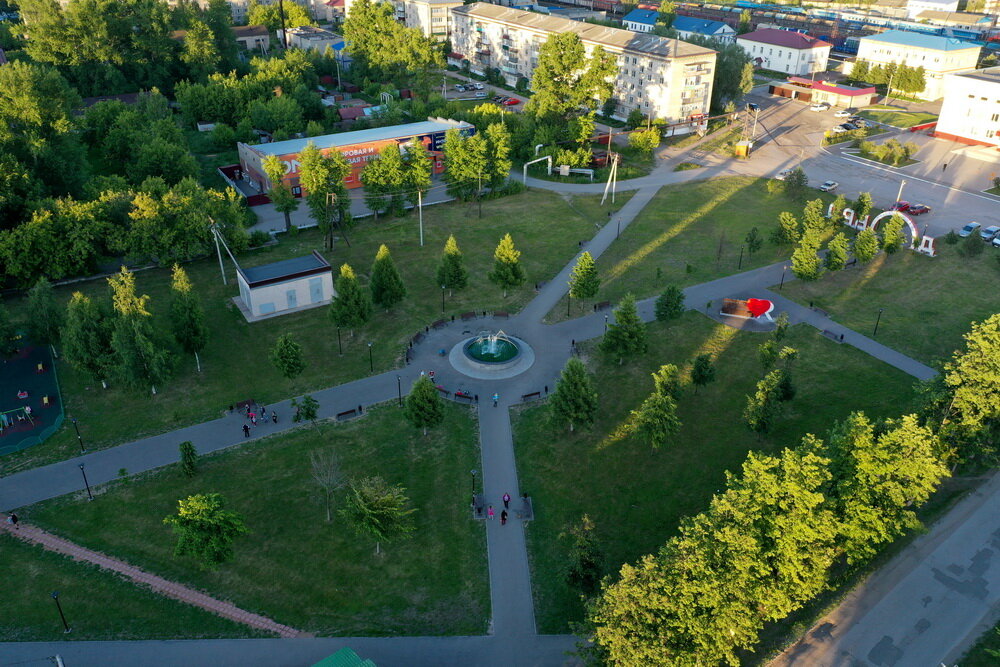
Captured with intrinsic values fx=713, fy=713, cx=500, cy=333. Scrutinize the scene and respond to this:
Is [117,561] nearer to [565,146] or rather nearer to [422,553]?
[422,553]

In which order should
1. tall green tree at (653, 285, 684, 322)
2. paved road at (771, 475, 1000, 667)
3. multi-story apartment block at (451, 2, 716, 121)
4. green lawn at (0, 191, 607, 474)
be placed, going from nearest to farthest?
paved road at (771, 475, 1000, 667) → green lawn at (0, 191, 607, 474) → tall green tree at (653, 285, 684, 322) → multi-story apartment block at (451, 2, 716, 121)

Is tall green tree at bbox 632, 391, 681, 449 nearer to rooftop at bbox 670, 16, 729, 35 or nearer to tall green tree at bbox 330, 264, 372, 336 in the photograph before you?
tall green tree at bbox 330, 264, 372, 336

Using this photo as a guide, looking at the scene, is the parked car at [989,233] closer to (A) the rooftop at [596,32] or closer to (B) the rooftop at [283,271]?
(A) the rooftop at [596,32]

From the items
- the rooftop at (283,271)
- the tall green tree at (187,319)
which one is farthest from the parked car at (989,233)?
the tall green tree at (187,319)

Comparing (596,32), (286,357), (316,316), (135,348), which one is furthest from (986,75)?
(135,348)

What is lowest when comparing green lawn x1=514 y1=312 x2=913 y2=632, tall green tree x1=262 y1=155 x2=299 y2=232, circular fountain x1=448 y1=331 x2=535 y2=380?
green lawn x1=514 y1=312 x2=913 y2=632

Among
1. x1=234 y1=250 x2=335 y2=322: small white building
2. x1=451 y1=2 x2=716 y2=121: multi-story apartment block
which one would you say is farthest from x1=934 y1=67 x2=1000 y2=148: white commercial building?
x1=234 y1=250 x2=335 y2=322: small white building
